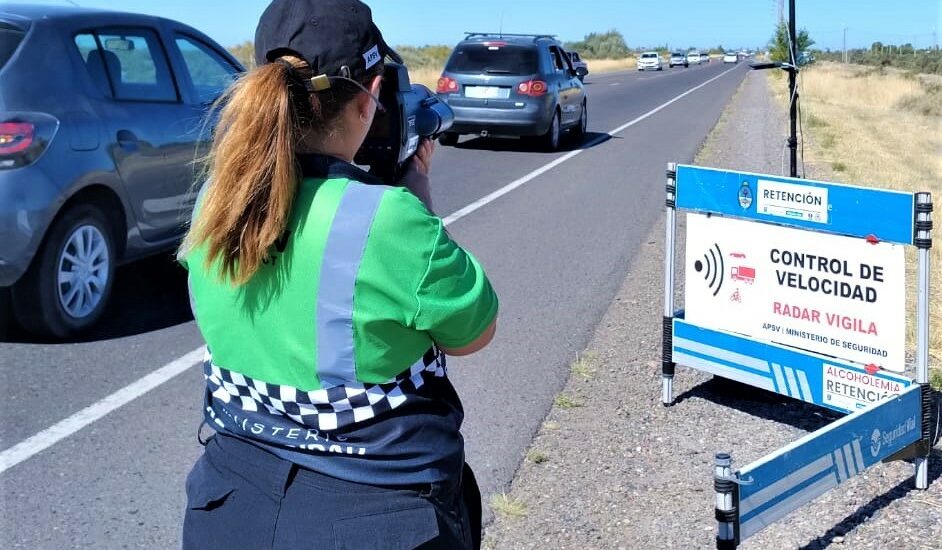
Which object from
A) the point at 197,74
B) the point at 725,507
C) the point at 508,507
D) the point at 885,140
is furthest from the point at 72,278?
the point at 885,140

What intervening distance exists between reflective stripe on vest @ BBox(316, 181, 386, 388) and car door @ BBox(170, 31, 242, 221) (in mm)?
5230

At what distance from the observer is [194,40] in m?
7.36

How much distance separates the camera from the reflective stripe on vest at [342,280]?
1577mm

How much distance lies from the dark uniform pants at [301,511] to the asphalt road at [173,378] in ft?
7.04

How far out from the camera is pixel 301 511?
5.46 ft

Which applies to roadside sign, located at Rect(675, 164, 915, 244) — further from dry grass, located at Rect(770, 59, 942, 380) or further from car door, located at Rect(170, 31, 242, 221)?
car door, located at Rect(170, 31, 242, 221)

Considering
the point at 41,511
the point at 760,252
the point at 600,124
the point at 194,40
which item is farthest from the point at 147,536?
the point at 600,124

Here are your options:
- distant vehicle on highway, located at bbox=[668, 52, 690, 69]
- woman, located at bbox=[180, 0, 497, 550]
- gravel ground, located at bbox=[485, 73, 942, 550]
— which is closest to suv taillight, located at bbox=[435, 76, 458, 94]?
gravel ground, located at bbox=[485, 73, 942, 550]

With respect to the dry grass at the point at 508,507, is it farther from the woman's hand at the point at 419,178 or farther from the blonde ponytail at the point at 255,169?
the blonde ponytail at the point at 255,169

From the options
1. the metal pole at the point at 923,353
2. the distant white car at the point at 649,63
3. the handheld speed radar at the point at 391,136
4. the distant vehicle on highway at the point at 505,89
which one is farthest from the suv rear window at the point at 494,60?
the distant white car at the point at 649,63

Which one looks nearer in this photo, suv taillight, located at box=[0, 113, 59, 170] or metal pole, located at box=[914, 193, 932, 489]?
metal pole, located at box=[914, 193, 932, 489]

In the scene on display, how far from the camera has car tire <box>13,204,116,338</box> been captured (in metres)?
5.80

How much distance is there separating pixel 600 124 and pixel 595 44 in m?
123

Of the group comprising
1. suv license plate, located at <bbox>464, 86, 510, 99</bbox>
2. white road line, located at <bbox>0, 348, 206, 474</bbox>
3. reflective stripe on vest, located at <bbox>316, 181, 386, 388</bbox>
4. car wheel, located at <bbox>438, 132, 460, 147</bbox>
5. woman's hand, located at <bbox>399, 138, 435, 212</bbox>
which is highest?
suv license plate, located at <bbox>464, 86, 510, 99</bbox>
